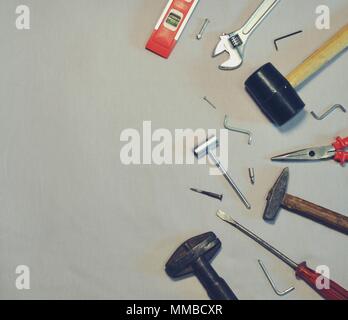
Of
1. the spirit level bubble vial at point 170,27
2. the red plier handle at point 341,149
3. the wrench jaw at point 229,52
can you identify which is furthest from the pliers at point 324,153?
the spirit level bubble vial at point 170,27

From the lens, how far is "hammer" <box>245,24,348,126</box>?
3.05ft

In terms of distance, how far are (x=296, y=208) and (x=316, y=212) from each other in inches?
1.7

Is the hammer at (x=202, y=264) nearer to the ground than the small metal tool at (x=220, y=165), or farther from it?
nearer to the ground

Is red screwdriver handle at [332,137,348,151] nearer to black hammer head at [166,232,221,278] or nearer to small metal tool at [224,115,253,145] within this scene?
small metal tool at [224,115,253,145]

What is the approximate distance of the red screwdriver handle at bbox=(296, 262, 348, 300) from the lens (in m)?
0.92

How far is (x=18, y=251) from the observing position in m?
0.97

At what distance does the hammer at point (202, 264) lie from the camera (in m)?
0.93

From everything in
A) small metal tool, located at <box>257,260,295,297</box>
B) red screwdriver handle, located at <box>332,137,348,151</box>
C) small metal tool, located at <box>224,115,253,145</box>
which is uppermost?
small metal tool, located at <box>224,115,253,145</box>

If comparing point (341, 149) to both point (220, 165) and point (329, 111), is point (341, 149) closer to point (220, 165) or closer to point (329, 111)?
point (329, 111)

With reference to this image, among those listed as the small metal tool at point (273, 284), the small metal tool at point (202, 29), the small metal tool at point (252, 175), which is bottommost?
the small metal tool at point (273, 284)

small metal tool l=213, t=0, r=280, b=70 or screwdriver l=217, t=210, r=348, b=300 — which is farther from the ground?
small metal tool l=213, t=0, r=280, b=70

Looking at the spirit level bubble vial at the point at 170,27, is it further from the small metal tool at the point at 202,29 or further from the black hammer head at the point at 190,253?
the black hammer head at the point at 190,253

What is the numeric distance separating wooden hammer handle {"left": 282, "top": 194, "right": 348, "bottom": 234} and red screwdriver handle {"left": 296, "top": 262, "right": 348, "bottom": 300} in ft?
0.34

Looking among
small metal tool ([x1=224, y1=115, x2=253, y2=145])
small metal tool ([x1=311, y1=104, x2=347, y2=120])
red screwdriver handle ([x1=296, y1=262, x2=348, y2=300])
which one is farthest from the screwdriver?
small metal tool ([x1=311, y1=104, x2=347, y2=120])
